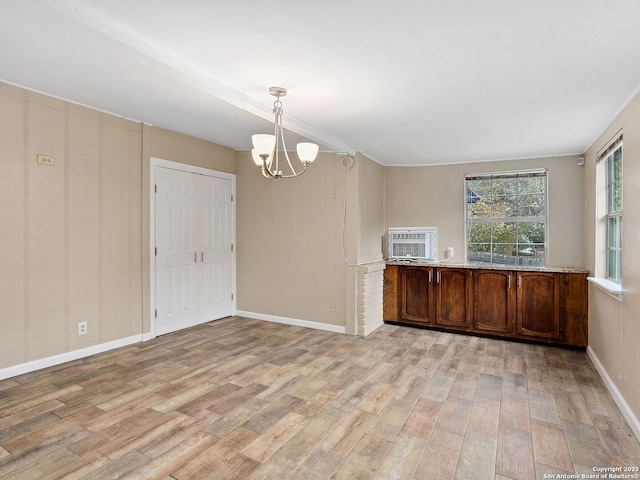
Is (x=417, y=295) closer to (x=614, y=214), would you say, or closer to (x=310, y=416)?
(x=614, y=214)

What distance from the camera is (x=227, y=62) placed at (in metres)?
2.25

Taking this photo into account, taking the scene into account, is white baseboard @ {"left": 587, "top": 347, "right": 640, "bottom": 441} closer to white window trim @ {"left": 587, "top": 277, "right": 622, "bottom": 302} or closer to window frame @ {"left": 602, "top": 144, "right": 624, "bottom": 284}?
white window trim @ {"left": 587, "top": 277, "right": 622, "bottom": 302}

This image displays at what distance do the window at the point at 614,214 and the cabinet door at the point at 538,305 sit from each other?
2.15ft

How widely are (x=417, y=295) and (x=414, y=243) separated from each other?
72 centimetres

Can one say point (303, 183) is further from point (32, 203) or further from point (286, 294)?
point (32, 203)

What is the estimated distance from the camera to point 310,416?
2414 mm

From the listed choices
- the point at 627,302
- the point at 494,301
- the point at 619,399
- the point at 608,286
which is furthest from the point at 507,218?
the point at 619,399

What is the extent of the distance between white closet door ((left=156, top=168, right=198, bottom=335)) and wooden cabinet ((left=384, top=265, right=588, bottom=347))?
2.59 meters

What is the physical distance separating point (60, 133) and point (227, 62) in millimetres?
1996

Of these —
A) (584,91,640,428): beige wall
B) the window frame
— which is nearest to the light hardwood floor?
(584,91,640,428): beige wall

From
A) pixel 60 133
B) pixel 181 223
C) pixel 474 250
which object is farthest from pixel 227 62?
pixel 474 250

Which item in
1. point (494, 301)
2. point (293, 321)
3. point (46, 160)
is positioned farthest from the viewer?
point (293, 321)

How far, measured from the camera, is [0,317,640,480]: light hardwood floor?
1.91 metres

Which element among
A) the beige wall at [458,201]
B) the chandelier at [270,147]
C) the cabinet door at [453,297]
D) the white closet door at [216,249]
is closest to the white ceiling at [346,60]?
the chandelier at [270,147]
